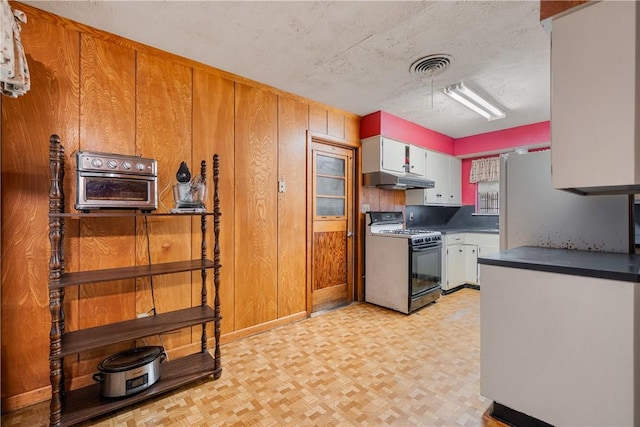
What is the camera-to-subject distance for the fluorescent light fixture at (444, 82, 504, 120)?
9.51 ft

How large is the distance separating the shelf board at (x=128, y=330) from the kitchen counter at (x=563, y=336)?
6.35ft

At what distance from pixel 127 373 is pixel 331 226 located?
2.49m

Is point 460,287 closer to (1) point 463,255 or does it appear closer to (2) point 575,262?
(1) point 463,255

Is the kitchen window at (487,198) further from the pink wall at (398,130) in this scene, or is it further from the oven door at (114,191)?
the oven door at (114,191)

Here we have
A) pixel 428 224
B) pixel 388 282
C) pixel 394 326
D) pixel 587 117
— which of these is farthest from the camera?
pixel 428 224

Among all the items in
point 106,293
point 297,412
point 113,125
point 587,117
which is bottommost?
point 297,412

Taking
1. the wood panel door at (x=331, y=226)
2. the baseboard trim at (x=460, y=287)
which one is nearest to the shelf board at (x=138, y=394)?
the wood panel door at (x=331, y=226)

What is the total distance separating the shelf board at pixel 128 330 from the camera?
1.72 m

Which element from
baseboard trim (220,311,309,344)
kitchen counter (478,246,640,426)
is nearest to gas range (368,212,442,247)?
baseboard trim (220,311,309,344)

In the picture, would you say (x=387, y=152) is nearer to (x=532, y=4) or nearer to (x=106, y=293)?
(x=532, y=4)

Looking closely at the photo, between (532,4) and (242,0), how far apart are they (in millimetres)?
1856

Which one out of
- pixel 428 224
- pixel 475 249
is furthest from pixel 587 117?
pixel 428 224

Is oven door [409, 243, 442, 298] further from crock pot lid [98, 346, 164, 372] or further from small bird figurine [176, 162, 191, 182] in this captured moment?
crock pot lid [98, 346, 164, 372]

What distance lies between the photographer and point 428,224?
5.21 meters
